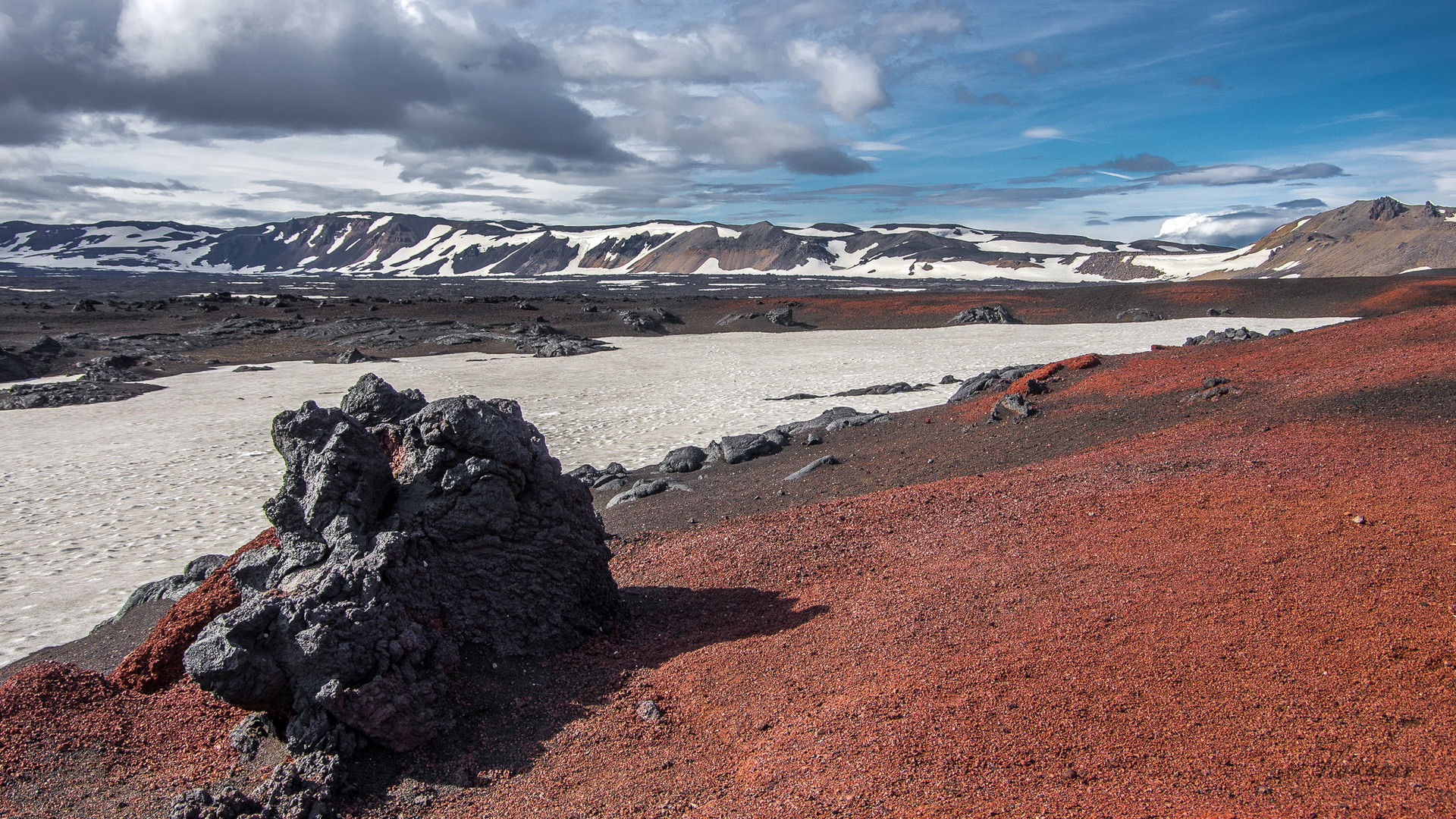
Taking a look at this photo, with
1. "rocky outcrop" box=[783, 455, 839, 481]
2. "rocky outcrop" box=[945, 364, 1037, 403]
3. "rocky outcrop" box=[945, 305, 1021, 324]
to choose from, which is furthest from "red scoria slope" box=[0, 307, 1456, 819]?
"rocky outcrop" box=[945, 305, 1021, 324]

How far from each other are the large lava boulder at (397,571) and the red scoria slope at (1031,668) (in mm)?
367

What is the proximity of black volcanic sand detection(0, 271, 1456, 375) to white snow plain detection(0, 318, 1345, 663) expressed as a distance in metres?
4.19

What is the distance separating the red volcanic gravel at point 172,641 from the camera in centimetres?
502

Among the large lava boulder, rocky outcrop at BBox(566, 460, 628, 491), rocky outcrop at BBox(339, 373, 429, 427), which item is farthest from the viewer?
rocky outcrop at BBox(566, 460, 628, 491)

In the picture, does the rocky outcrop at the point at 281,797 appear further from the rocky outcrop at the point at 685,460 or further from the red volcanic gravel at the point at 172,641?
the rocky outcrop at the point at 685,460

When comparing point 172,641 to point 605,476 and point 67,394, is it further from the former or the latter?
point 67,394

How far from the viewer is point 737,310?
48.2 metres

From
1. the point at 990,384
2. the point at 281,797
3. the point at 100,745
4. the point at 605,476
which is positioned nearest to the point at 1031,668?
the point at 281,797

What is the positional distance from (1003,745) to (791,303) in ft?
150

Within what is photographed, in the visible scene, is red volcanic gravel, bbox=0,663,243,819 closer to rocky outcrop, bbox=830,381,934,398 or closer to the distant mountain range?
rocky outcrop, bbox=830,381,934,398

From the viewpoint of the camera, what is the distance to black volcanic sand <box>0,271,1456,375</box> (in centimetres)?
3556

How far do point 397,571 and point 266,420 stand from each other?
51.5 ft

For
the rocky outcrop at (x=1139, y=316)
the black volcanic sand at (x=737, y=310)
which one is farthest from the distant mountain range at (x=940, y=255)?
the rocky outcrop at (x=1139, y=316)

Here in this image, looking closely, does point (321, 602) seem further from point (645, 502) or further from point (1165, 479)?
point (1165, 479)
